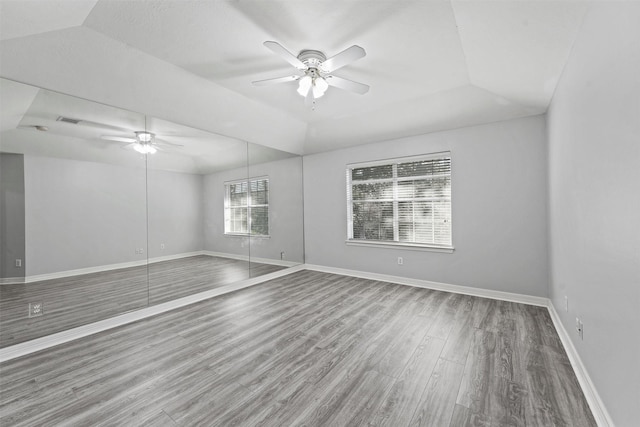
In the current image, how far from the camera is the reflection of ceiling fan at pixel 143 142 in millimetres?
3129

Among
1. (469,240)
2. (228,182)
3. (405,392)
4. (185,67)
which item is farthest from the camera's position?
(228,182)

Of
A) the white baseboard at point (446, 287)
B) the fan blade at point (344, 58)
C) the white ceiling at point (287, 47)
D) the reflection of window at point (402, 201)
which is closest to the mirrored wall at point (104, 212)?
the white ceiling at point (287, 47)

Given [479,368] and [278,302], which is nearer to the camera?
[479,368]

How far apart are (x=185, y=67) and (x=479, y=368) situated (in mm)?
3989

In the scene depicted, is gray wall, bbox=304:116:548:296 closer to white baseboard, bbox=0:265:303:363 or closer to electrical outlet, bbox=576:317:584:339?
electrical outlet, bbox=576:317:584:339

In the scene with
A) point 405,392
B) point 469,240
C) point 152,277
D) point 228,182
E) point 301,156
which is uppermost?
point 301,156

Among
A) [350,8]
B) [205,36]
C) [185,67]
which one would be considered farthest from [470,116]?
[185,67]

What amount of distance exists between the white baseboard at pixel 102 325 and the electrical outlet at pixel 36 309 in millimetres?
232

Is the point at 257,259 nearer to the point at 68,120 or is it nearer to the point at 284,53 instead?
the point at 68,120

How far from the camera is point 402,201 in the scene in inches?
181

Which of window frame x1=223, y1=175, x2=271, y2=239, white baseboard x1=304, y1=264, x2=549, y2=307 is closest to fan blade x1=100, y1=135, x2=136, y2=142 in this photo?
window frame x1=223, y1=175, x2=271, y2=239

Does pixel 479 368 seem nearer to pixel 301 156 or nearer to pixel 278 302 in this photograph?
pixel 278 302

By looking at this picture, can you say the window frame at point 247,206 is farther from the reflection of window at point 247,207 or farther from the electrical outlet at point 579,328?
the electrical outlet at point 579,328

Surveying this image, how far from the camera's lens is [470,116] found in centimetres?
372
